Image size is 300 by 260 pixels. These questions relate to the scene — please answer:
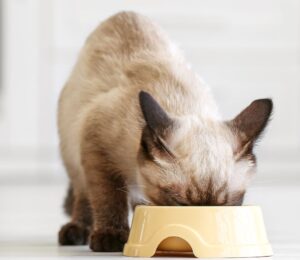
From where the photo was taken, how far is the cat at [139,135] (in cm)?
179

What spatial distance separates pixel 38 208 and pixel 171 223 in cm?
235

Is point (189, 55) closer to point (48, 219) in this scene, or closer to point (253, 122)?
point (48, 219)

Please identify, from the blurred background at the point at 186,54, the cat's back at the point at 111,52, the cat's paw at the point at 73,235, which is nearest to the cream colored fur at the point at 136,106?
the cat's back at the point at 111,52

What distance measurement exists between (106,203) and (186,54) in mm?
2859

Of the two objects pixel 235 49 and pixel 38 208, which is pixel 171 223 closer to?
pixel 38 208

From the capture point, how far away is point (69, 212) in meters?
2.66

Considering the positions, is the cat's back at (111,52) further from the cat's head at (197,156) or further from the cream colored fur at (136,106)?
the cat's head at (197,156)

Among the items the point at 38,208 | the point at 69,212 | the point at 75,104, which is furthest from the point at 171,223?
the point at 38,208

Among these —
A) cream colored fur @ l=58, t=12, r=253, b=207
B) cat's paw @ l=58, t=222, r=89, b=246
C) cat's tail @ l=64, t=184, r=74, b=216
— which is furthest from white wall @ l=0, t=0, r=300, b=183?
cat's paw @ l=58, t=222, r=89, b=246

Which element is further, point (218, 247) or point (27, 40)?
point (27, 40)

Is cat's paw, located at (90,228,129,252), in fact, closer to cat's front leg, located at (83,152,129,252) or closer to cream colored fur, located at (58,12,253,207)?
cat's front leg, located at (83,152,129,252)

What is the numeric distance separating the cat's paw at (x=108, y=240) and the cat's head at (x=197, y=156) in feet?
0.67

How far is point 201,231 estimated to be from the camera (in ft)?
5.83

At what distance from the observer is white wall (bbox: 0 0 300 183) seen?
16.0ft
